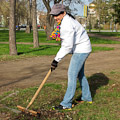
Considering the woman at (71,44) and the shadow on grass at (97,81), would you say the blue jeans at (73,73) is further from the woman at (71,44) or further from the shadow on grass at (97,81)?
the shadow on grass at (97,81)

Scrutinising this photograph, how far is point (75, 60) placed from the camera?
4.46 m

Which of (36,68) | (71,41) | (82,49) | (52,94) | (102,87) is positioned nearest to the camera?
(71,41)

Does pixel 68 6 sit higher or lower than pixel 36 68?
higher

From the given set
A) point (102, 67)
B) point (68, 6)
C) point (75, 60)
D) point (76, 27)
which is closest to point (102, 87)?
point (75, 60)

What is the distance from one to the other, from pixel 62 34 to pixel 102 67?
5.50 meters

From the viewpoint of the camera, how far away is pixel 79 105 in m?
4.86

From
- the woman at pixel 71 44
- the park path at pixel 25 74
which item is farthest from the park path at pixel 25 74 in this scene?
the woman at pixel 71 44

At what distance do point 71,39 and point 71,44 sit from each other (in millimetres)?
80

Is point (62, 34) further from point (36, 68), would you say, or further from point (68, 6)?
point (68, 6)

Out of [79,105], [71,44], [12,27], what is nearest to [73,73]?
[71,44]

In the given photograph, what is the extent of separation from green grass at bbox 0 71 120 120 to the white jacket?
0.98 meters

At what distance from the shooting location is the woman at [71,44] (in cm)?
414

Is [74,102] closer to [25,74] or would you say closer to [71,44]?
[71,44]

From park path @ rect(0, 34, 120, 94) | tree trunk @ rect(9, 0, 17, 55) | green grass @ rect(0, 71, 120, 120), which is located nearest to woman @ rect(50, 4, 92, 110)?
green grass @ rect(0, 71, 120, 120)
